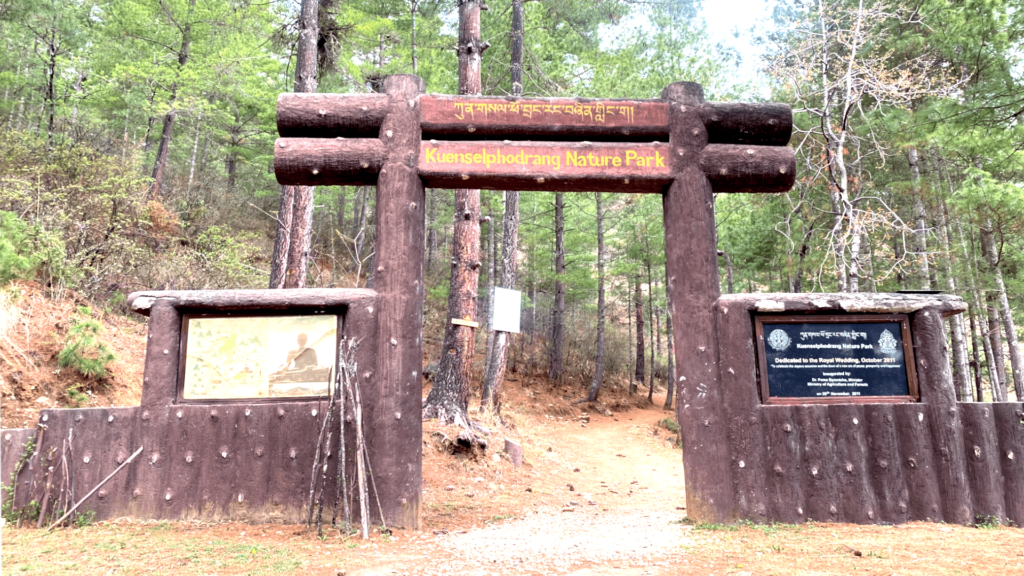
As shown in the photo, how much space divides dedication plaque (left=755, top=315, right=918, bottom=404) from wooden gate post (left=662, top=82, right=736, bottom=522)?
55 cm

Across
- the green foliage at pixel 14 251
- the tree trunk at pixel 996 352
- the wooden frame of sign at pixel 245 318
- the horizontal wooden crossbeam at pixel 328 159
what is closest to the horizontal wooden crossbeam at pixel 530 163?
the horizontal wooden crossbeam at pixel 328 159

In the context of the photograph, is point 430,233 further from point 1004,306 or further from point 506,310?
point 1004,306

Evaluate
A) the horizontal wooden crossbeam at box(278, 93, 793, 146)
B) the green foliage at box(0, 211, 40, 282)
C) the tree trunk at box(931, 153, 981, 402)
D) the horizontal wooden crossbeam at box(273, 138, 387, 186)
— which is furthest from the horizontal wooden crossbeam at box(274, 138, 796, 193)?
the tree trunk at box(931, 153, 981, 402)

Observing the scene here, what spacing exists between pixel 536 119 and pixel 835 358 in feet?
12.2

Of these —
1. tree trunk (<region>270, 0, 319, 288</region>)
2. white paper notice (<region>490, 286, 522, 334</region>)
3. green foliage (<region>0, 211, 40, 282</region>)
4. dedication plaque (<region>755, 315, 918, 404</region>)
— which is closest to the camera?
dedication plaque (<region>755, 315, 918, 404</region>)

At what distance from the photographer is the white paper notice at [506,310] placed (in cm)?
857

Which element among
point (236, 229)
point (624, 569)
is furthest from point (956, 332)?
point (236, 229)

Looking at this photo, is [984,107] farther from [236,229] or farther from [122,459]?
[236,229]

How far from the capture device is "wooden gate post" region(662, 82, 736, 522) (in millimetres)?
5062

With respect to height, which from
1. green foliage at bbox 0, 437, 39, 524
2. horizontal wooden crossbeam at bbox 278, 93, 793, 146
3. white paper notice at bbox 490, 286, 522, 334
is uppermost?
horizontal wooden crossbeam at bbox 278, 93, 793, 146

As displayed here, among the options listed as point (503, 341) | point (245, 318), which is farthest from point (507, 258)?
point (245, 318)

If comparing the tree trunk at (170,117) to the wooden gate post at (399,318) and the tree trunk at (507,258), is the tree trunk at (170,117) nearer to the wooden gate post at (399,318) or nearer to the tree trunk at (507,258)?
the tree trunk at (507,258)

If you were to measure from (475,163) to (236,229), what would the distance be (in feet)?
50.5

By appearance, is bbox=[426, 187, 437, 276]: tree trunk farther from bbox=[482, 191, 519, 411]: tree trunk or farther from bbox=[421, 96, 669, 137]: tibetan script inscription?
bbox=[421, 96, 669, 137]: tibetan script inscription
